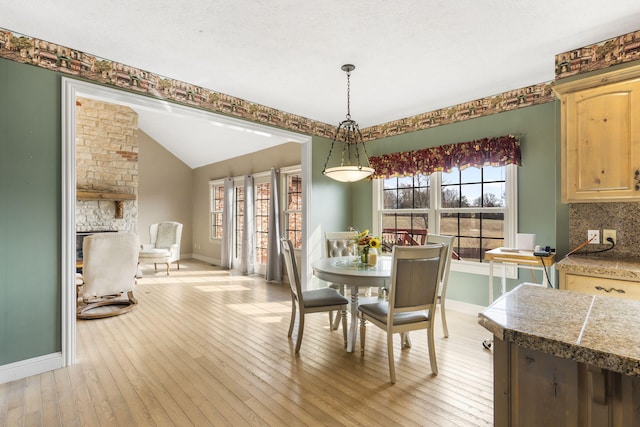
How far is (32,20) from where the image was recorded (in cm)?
237

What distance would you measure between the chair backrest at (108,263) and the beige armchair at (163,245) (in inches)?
96.2

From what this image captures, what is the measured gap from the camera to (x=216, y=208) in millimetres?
8398

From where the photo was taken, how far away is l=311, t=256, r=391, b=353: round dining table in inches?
105

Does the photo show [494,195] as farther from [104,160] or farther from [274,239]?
[104,160]

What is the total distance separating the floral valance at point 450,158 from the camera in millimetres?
3580

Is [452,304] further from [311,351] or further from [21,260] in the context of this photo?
[21,260]

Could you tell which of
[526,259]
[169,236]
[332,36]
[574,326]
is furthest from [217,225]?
[574,326]

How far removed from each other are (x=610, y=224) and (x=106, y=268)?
5.10 m

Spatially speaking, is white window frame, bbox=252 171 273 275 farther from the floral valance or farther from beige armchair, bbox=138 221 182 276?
the floral valance

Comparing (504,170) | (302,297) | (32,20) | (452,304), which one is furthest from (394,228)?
(32,20)

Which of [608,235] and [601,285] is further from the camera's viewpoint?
[608,235]

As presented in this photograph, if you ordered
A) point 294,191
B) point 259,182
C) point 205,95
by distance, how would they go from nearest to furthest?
point 205,95, point 294,191, point 259,182

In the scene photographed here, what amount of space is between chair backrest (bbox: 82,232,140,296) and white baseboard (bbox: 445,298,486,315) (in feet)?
13.3

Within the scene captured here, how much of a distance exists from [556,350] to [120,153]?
7196mm
